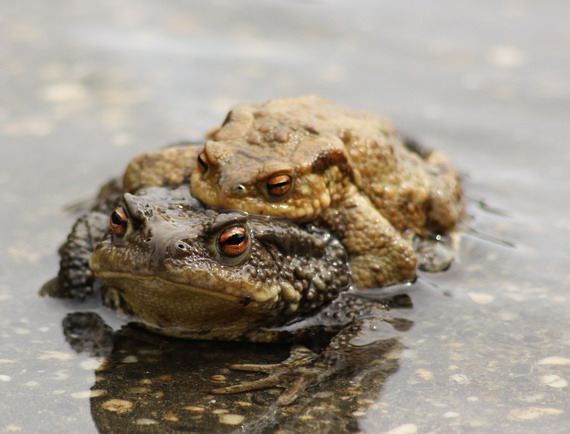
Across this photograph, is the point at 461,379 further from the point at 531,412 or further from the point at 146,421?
the point at 146,421

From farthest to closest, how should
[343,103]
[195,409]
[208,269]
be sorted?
[343,103]
[208,269]
[195,409]

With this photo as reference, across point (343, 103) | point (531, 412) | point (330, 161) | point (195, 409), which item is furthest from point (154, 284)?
point (343, 103)

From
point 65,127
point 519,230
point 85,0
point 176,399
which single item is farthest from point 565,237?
point 85,0

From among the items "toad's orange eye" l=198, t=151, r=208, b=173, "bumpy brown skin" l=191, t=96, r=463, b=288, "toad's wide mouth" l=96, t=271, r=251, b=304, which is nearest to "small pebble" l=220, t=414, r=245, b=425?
"toad's wide mouth" l=96, t=271, r=251, b=304

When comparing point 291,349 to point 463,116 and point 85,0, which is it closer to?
point 463,116

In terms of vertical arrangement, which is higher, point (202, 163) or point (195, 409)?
point (202, 163)

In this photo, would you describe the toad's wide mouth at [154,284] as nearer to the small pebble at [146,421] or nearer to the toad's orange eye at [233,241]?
the toad's orange eye at [233,241]

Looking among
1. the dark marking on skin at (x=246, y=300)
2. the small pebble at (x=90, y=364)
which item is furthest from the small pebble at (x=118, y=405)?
the dark marking on skin at (x=246, y=300)
